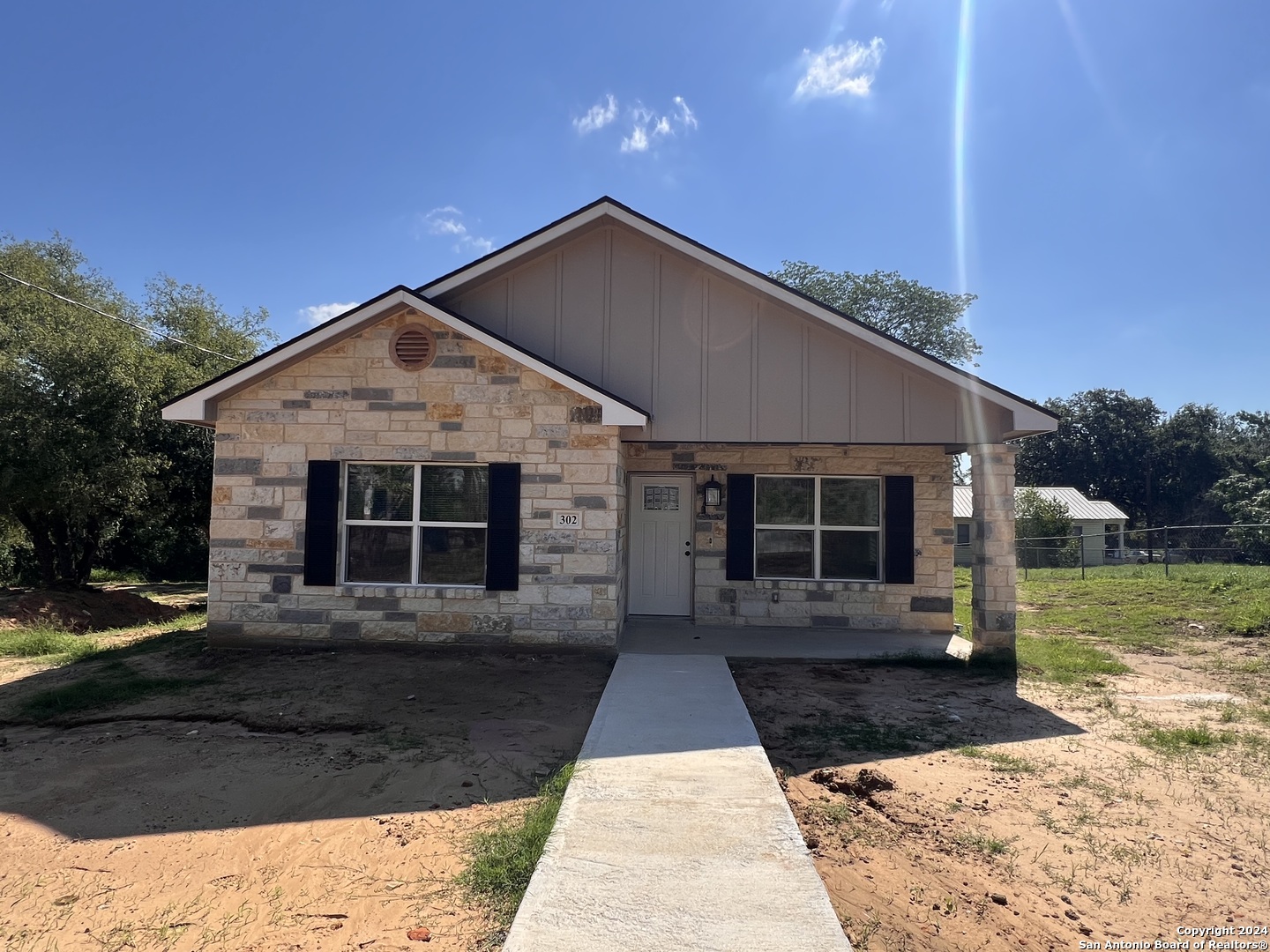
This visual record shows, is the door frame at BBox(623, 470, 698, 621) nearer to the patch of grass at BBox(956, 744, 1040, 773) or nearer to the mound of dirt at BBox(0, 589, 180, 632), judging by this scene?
the patch of grass at BBox(956, 744, 1040, 773)

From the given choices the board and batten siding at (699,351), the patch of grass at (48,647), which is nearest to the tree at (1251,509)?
the board and batten siding at (699,351)

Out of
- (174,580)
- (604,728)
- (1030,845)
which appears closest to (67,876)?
(604,728)

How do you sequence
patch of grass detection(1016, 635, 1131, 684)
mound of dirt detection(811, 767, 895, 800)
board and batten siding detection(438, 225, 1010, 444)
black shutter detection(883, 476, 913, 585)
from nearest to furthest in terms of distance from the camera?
mound of dirt detection(811, 767, 895, 800)
patch of grass detection(1016, 635, 1131, 684)
board and batten siding detection(438, 225, 1010, 444)
black shutter detection(883, 476, 913, 585)

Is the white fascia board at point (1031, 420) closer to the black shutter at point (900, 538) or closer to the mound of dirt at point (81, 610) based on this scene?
the black shutter at point (900, 538)

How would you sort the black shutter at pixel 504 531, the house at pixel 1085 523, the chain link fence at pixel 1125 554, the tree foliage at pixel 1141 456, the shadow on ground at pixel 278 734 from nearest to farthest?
the shadow on ground at pixel 278 734 → the black shutter at pixel 504 531 → the chain link fence at pixel 1125 554 → the house at pixel 1085 523 → the tree foliage at pixel 1141 456

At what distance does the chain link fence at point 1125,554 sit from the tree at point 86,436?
19657 mm

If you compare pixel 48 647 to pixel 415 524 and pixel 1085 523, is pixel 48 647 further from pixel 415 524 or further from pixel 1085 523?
pixel 1085 523

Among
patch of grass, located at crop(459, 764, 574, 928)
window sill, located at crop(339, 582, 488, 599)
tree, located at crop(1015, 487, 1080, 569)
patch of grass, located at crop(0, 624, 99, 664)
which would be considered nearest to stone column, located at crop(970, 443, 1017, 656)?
window sill, located at crop(339, 582, 488, 599)

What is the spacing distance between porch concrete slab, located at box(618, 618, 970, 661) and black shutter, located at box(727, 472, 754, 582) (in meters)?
0.80

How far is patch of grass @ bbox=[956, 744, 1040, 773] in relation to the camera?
4809 mm

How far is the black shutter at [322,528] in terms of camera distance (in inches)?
315

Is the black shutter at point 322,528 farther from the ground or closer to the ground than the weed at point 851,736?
farther from the ground

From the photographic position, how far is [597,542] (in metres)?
7.88

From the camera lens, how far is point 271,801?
13.5 feet
